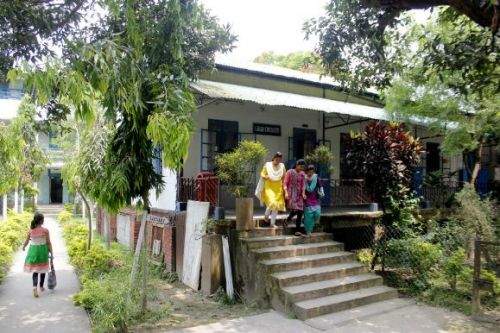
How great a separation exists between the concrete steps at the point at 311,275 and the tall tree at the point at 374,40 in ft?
11.8

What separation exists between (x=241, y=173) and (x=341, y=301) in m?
2.98

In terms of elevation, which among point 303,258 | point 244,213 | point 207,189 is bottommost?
point 303,258

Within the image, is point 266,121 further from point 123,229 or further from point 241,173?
point 123,229

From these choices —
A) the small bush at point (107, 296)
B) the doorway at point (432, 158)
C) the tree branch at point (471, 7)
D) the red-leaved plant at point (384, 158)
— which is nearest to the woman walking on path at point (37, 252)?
the small bush at point (107, 296)

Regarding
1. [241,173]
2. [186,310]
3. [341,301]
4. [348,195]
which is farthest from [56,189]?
[341,301]

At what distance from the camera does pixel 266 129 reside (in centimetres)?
1264

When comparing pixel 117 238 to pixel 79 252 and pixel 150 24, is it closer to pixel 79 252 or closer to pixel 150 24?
pixel 79 252

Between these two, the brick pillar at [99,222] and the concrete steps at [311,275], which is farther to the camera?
the brick pillar at [99,222]

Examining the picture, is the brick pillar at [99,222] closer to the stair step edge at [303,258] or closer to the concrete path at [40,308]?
the concrete path at [40,308]

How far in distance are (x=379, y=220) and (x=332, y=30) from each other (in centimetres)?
455

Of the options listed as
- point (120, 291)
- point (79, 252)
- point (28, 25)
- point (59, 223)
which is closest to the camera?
point (120, 291)

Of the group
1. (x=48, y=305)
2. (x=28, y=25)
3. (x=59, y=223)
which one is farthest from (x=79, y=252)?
(x=59, y=223)

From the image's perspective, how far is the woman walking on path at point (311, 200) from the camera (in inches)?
344

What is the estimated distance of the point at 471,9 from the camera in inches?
223
